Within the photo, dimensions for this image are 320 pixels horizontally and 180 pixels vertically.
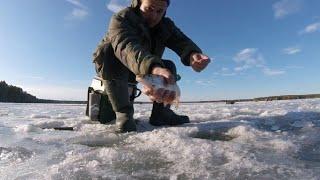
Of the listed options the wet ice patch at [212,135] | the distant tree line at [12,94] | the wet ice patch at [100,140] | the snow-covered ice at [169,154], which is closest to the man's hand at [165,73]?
the snow-covered ice at [169,154]

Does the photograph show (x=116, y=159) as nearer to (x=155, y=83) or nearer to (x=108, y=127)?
(x=155, y=83)

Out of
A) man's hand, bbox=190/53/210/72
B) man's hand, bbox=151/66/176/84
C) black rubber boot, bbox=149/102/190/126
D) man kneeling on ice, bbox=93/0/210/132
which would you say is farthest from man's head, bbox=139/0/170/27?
man's hand, bbox=151/66/176/84

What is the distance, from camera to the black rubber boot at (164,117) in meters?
3.98

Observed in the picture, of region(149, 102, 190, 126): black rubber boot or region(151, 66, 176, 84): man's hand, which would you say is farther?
region(149, 102, 190, 126): black rubber boot

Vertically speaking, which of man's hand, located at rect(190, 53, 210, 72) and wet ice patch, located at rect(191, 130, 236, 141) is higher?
man's hand, located at rect(190, 53, 210, 72)

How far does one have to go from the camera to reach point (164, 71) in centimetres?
221

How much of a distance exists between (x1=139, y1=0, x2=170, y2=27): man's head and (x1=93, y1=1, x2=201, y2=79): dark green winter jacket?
60mm

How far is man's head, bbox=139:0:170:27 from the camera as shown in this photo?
11.1 feet

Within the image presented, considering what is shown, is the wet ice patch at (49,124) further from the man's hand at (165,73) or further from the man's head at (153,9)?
the man's hand at (165,73)

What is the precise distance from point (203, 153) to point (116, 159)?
53cm

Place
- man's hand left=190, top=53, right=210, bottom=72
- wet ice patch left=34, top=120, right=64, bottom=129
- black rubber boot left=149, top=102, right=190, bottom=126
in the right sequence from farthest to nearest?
wet ice patch left=34, top=120, right=64, bottom=129
black rubber boot left=149, top=102, right=190, bottom=126
man's hand left=190, top=53, right=210, bottom=72

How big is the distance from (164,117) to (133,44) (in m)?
1.38

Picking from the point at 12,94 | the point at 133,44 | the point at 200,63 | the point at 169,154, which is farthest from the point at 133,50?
the point at 12,94

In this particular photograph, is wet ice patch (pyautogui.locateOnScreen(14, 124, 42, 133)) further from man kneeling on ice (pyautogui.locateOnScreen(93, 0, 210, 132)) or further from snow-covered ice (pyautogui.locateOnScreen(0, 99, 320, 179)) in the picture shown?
man kneeling on ice (pyautogui.locateOnScreen(93, 0, 210, 132))
